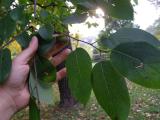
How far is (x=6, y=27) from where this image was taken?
82cm

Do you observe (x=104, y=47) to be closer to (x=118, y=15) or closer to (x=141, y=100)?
(x=118, y=15)

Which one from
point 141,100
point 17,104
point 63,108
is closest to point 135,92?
point 141,100

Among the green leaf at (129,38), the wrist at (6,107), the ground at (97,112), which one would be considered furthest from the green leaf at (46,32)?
the ground at (97,112)

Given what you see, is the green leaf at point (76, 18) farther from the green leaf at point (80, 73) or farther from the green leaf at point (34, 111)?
the green leaf at point (34, 111)

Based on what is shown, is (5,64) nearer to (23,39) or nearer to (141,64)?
(23,39)

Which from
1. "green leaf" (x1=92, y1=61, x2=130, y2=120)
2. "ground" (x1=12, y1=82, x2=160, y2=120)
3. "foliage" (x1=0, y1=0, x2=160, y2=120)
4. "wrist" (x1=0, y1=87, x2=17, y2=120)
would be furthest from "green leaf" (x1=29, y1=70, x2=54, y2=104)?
"ground" (x1=12, y1=82, x2=160, y2=120)

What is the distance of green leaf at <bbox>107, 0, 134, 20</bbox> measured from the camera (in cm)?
77

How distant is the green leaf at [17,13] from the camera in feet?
2.73

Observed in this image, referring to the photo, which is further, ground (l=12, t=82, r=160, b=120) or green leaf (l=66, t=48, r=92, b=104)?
ground (l=12, t=82, r=160, b=120)

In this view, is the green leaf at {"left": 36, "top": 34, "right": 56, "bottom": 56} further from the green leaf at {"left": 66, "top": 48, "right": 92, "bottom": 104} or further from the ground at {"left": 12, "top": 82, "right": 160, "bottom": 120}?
the ground at {"left": 12, "top": 82, "right": 160, "bottom": 120}

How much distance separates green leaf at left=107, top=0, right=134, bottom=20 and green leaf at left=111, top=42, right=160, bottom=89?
0.14 m

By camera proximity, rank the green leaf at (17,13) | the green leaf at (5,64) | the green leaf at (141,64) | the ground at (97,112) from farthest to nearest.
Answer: the ground at (97,112)
the green leaf at (17,13)
the green leaf at (5,64)
the green leaf at (141,64)

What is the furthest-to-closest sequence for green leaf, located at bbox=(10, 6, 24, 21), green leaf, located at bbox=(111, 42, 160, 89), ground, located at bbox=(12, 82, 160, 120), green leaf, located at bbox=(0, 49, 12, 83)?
1. ground, located at bbox=(12, 82, 160, 120)
2. green leaf, located at bbox=(10, 6, 24, 21)
3. green leaf, located at bbox=(0, 49, 12, 83)
4. green leaf, located at bbox=(111, 42, 160, 89)

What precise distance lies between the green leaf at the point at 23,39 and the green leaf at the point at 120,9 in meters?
0.19
